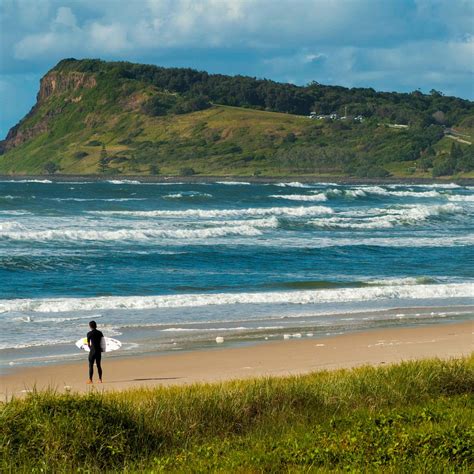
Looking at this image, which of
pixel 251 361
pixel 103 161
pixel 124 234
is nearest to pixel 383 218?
pixel 124 234

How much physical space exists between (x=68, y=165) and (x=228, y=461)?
177m

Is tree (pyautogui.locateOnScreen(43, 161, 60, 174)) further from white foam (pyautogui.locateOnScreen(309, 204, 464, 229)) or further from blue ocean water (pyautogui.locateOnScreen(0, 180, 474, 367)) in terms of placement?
blue ocean water (pyautogui.locateOnScreen(0, 180, 474, 367))

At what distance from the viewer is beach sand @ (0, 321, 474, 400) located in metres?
14.7

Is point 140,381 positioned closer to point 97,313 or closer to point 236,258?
point 97,313

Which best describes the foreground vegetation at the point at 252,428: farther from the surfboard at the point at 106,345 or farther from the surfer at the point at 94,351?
the surfboard at the point at 106,345

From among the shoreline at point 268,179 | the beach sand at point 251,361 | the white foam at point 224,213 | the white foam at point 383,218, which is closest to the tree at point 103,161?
the shoreline at point 268,179

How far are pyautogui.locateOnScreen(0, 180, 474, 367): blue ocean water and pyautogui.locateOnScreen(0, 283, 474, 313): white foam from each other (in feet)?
0.17

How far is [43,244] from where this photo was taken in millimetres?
37281

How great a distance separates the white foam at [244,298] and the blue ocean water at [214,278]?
50 millimetres

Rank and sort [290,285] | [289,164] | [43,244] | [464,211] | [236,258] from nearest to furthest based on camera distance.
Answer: [290,285], [236,258], [43,244], [464,211], [289,164]

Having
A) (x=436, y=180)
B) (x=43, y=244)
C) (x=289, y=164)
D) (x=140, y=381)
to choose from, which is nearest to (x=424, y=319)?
(x=140, y=381)

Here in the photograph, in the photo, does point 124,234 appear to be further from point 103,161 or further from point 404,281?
point 103,161

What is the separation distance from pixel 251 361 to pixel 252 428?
6.38m

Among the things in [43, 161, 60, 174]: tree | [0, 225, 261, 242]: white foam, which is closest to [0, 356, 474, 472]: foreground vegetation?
[0, 225, 261, 242]: white foam
